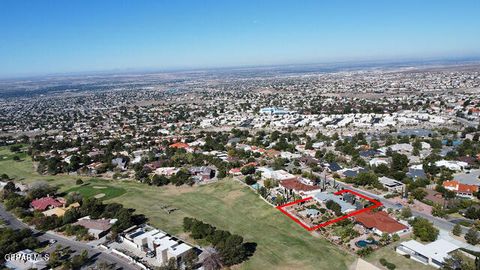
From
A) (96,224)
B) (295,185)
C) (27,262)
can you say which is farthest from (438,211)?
(27,262)

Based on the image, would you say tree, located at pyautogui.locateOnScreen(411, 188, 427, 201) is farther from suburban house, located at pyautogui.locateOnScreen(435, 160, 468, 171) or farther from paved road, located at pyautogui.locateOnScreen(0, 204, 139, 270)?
paved road, located at pyautogui.locateOnScreen(0, 204, 139, 270)

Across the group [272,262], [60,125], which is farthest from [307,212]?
[60,125]

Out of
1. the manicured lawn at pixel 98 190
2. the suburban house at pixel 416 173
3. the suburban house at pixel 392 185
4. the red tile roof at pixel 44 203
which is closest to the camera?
the red tile roof at pixel 44 203

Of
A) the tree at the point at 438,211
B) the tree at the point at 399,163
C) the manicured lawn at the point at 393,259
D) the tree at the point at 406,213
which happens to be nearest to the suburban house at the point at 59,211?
the manicured lawn at the point at 393,259

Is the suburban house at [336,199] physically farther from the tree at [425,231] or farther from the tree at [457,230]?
the tree at [457,230]

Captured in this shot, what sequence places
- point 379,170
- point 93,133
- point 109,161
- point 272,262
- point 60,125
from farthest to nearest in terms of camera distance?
point 60,125, point 93,133, point 109,161, point 379,170, point 272,262

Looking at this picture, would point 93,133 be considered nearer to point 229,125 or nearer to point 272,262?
point 229,125
